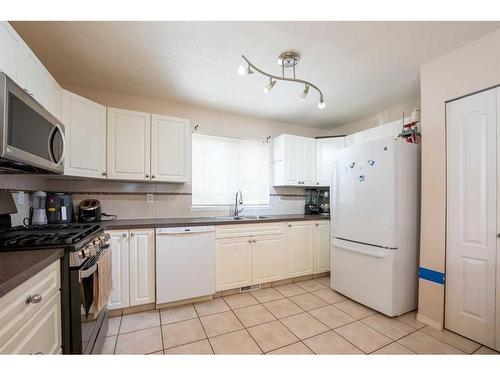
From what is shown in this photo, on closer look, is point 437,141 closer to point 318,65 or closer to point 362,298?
point 318,65

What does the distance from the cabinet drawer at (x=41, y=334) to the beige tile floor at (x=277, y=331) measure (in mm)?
703

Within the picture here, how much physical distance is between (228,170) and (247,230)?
0.99 m

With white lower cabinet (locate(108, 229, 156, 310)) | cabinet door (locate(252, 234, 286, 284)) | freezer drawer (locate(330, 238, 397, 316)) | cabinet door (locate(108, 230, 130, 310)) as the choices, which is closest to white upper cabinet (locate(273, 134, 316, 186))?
cabinet door (locate(252, 234, 286, 284))

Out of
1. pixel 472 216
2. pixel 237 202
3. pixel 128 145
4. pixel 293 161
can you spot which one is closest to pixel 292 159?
pixel 293 161

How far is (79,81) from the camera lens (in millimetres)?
2320

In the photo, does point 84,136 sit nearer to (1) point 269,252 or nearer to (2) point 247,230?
(2) point 247,230

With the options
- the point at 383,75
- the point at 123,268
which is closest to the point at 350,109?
the point at 383,75

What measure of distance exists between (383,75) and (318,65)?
2.36 feet

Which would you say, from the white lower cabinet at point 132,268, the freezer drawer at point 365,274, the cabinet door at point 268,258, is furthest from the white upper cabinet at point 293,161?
the white lower cabinet at point 132,268

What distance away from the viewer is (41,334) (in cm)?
97

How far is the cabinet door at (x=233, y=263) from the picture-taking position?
2.48 m

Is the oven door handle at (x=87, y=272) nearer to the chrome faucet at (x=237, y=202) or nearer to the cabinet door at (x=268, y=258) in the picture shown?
the cabinet door at (x=268, y=258)

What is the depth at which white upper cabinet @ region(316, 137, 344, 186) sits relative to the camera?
135 inches
